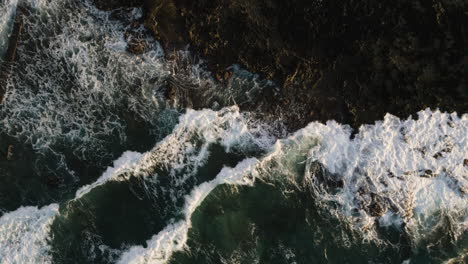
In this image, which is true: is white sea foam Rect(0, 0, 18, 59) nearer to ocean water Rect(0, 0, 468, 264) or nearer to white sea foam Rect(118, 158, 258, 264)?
ocean water Rect(0, 0, 468, 264)

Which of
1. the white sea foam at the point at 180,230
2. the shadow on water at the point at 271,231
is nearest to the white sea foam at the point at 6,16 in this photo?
the white sea foam at the point at 180,230

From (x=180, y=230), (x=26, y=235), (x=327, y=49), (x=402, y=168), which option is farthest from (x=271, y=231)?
(x=26, y=235)

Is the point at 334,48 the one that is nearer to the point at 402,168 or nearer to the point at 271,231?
the point at 402,168

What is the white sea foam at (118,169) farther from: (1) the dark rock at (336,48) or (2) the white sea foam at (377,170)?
(1) the dark rock at (336,48)

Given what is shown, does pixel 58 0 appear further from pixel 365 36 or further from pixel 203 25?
pixel 365 36

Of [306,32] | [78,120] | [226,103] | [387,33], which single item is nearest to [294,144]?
[226,103]

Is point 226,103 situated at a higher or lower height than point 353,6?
lower
